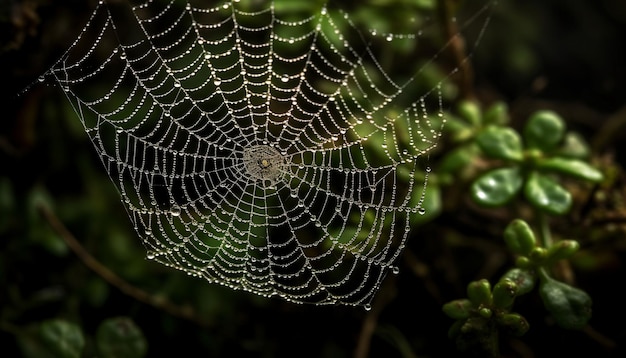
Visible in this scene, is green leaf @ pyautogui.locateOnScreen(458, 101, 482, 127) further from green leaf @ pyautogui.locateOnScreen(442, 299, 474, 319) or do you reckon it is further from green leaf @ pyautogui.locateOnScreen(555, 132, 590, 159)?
green leaf @ pyautogui.locateOnScreen(442, 299, 474, 319)

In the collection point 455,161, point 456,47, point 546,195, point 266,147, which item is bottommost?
point 546,195

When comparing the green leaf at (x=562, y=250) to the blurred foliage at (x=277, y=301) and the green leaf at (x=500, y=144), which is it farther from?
the green leaf at (x=500, y=144)

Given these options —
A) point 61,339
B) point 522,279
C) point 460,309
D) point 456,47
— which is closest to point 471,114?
point 456,47

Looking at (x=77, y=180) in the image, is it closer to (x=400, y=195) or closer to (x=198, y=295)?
(x=198, y=295)

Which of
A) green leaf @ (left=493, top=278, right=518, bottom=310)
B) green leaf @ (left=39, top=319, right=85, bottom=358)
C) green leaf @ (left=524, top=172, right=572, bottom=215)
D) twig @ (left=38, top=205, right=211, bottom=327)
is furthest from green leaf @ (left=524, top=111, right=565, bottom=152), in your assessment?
green leaf @ (left=39, top=319, right=85, bottom=358)

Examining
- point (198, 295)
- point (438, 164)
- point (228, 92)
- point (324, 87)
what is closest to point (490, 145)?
point (438, 164)

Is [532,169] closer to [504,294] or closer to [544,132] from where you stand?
[544,132]
